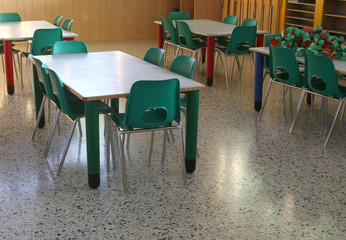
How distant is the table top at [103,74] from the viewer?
3.47 meters

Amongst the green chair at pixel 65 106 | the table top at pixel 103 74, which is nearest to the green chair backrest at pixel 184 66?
the table top at pixel 103 74

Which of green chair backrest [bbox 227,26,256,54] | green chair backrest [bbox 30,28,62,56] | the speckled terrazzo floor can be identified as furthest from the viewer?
green chair backrest [bbox 227,26,256,54]

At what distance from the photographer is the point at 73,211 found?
3234 millimetres

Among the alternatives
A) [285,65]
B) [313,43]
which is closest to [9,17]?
[285,65]

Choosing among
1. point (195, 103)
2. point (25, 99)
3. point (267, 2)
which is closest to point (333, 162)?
point (195, 103)

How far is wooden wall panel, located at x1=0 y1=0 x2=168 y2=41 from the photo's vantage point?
9.98 metres

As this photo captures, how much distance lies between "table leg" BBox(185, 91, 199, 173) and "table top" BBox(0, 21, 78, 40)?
9.72ft

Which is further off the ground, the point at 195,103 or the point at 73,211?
the point at 195,103

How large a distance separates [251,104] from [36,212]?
11.0 feet

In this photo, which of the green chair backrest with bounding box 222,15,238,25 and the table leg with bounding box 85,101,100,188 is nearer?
the table leg with bounding box 85,101,100,188

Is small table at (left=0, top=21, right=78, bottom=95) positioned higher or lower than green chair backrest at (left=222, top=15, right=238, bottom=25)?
lower

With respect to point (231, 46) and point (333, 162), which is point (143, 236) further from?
point (231, 46)

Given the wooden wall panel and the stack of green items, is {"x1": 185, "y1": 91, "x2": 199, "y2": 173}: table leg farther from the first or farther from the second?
the wooden wall panel

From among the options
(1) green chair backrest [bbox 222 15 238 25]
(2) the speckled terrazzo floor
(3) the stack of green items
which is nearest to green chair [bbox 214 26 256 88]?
(3) the stack of green items
